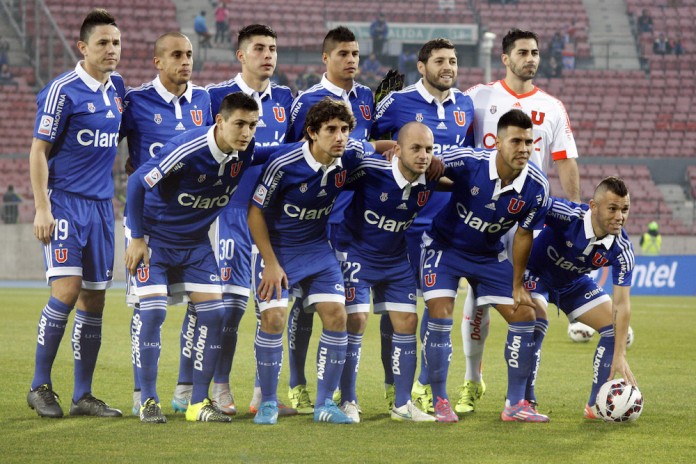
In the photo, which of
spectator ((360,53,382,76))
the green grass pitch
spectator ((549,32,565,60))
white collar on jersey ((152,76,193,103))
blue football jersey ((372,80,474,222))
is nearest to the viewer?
the green grass pitch

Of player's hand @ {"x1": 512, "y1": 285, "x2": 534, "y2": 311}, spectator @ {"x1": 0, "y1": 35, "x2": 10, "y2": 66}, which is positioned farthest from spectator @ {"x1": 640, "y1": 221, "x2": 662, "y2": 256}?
player's hand @ {"x1": 512, "y1": 285, "x2": 534, "y2": 311}

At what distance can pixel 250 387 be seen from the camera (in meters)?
8.62

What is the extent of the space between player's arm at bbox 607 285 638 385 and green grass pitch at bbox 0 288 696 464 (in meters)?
0.35

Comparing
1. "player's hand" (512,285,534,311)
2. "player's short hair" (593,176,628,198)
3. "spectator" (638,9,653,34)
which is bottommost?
"player's hand" (512,285,534,311)

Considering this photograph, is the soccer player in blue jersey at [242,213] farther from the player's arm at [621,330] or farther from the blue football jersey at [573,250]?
the player's arm at [621,330]

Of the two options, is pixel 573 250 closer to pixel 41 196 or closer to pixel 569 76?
pixel 41 196

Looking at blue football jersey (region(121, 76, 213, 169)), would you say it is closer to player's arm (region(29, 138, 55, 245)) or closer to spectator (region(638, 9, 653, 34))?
player's arm (region(29, 138, 55, 245))

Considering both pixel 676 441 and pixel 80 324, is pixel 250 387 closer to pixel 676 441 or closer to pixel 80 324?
pixel 80 324

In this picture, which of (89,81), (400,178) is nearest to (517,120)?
(400,178)

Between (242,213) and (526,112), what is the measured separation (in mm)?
2323

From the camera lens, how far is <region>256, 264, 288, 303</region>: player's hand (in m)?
6.65

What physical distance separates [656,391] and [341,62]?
3.55m

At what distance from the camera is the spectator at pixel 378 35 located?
31875 mm

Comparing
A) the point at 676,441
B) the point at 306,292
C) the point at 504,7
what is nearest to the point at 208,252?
the point at 306,292
